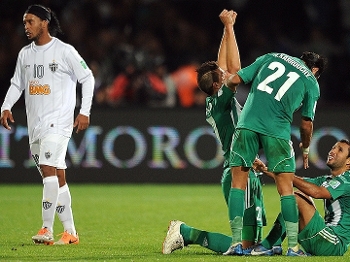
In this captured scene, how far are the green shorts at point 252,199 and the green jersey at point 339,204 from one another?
450mm

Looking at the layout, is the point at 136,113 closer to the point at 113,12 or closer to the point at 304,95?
the point at 113,12

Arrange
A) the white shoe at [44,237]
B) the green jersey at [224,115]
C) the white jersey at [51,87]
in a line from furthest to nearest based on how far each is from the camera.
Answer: the white jersey at [51,87] < the white shoe at [44,237] < the green jersey at [224,115]

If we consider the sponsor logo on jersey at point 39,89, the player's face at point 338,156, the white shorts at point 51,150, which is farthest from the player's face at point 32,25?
the player's face at point 338,156

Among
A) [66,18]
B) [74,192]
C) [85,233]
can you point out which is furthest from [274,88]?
[66,18]

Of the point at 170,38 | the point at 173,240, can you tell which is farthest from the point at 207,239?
the point at 170,38

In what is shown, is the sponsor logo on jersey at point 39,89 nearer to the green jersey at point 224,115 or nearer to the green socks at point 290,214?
the green jersey at point 224,115

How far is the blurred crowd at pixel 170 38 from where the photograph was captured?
54.6 ft

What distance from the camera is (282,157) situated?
298 inches

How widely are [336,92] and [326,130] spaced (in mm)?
1988

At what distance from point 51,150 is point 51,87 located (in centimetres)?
65

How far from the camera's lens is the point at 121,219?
448 inches

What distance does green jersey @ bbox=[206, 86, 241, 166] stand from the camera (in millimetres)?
7769

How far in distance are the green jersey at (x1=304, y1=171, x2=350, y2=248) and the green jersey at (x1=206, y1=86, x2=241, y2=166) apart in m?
0.78

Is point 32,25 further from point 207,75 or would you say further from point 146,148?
point 146,148
